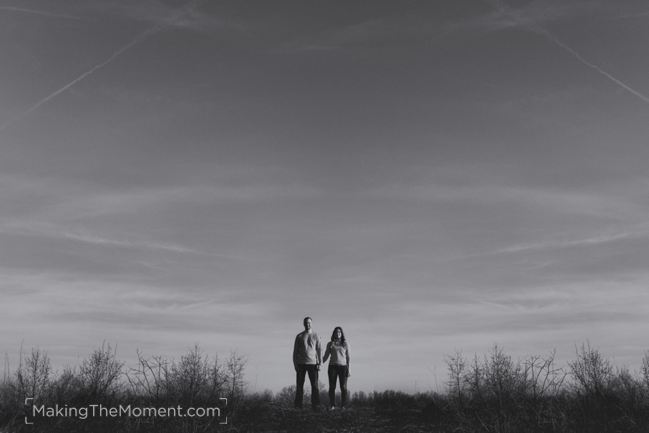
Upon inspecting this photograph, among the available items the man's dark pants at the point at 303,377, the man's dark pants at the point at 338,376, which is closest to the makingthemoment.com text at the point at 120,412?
the man's dark pants at the point at 303,377

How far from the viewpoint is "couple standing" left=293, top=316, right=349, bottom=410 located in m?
12.4

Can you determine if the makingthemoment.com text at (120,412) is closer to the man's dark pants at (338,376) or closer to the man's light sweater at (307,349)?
the man's light sweater at (307,349)

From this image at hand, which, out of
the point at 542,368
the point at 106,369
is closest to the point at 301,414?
the point at 542,368

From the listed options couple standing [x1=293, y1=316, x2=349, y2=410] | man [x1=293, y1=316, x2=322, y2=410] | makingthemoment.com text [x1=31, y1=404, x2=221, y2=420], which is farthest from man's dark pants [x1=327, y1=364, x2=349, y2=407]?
makingthemoment.com text [x1=31, y1=404, x2=221, y2=420]

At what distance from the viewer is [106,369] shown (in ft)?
62.5

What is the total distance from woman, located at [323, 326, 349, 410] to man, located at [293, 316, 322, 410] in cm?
40

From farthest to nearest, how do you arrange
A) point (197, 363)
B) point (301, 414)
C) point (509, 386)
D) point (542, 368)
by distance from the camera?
point (197, 363)
point (509, 386)
point (301, 414)
point (542, 368)

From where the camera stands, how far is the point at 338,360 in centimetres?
1283

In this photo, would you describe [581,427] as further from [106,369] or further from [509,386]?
[106,369]

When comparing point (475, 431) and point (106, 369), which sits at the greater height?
point (106, 369)

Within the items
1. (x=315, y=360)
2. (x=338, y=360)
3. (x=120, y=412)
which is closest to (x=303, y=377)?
(x=315, y=360)

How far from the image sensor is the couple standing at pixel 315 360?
1241 cm

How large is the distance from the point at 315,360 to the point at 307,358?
21cm

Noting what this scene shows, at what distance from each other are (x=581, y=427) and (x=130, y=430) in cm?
717
